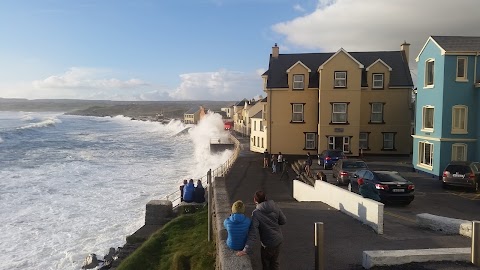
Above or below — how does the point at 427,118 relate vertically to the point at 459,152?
above

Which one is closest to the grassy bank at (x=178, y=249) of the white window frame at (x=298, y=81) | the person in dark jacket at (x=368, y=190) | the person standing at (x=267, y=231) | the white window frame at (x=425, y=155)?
the person standing at (x=267, y=231)

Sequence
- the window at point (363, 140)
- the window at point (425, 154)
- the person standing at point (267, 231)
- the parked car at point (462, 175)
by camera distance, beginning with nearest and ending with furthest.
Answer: the person standing at point (267, 231) → the parked car at point (462, 175) → the window at point (425, 154) → the window at point (363, 140)

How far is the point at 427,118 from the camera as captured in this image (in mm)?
26922

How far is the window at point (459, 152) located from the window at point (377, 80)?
13259mm

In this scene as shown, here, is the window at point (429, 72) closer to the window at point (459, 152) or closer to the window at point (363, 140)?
the window at point (459, 152)

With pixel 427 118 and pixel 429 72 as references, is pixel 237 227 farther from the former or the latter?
pixel 429 72

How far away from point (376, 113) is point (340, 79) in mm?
5126

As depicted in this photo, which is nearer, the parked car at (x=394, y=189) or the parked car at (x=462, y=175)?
the parked car at (x=394, y=189)

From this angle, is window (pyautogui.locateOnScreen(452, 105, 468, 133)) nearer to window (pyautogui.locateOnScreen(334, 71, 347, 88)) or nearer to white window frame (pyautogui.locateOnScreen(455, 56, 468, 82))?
white window frame (pyautogui.locateOnScreen(455, 56, 468, 82))

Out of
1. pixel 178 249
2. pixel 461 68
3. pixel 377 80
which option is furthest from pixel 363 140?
pixel 178 249

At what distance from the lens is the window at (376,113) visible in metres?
37.5

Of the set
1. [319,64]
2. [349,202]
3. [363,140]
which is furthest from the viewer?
[319,64]

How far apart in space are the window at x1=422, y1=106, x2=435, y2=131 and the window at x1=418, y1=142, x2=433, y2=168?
105 cm

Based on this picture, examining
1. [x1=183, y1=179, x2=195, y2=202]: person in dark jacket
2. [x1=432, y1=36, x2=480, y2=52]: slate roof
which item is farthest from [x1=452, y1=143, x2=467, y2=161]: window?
[x1=183, y1=179, x2=195, y2=202]: person in dark jacket
